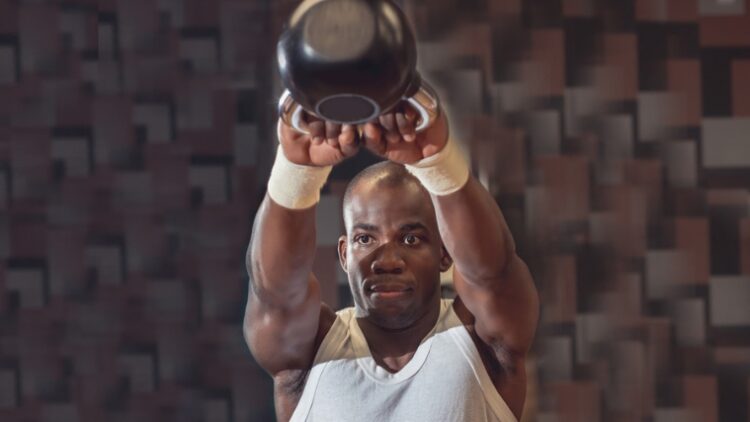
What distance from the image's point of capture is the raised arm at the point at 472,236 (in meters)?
1.07

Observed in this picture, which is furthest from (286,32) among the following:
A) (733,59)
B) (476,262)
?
(733,59)

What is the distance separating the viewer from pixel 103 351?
191 cm

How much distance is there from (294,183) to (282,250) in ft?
0.36

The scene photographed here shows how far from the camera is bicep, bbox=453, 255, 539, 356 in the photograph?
133 cm

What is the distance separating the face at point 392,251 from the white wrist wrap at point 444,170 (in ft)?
0.70

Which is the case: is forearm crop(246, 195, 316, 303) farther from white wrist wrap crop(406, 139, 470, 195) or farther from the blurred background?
the blurred background

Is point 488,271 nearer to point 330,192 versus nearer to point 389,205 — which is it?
point 389,205

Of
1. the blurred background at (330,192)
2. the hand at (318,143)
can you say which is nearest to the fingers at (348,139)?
the hand at (318,143)

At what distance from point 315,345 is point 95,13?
35.6 inches

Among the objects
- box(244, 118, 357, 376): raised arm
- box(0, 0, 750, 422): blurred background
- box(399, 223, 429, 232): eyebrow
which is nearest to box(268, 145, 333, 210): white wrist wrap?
box(244, 118, 357, 376): raised arm

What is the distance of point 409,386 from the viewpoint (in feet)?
4.51

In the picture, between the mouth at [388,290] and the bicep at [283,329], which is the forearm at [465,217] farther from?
the bicep at [283,329]

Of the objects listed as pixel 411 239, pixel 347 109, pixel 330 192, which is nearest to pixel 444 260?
pixel 411 239

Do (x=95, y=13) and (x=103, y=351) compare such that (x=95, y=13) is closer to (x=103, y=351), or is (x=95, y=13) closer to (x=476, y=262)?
(x=103, y=351)
